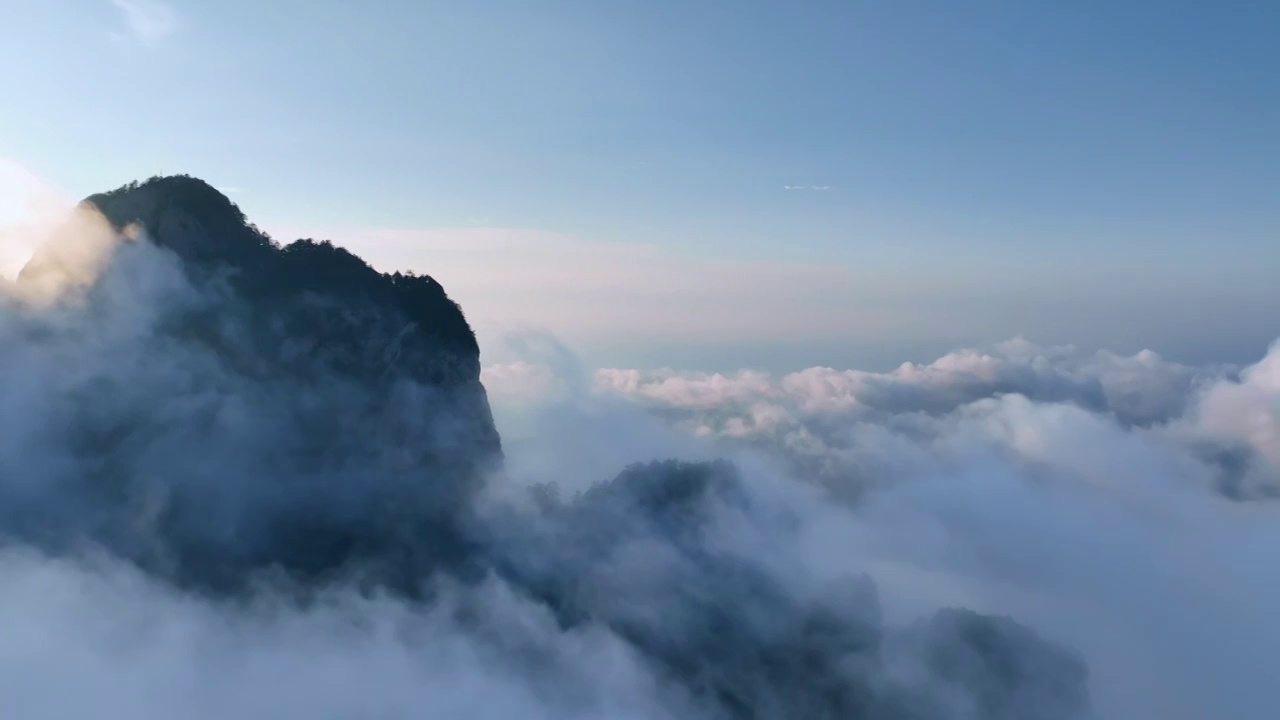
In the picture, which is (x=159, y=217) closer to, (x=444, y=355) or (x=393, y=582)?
(x=444, y=355)

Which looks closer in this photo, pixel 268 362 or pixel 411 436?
pixel 268 362

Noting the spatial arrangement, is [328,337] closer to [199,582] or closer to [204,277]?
[204,277]

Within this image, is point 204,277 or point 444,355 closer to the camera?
point 204,277

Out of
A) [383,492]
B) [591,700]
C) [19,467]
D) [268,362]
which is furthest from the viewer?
[591,700]

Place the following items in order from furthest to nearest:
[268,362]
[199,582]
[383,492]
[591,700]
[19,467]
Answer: [591,700] → [383,492] → [268,362] → [199,582] → [19,467]

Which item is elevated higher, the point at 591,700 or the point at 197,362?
the point at 197,362

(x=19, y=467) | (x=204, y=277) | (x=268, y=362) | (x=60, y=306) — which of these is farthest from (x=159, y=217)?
(x=19, y=467)

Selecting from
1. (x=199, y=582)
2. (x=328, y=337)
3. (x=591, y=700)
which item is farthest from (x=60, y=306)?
(x=591, y=700)

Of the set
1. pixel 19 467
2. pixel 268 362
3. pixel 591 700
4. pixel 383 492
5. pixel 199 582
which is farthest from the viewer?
pixel 591 700

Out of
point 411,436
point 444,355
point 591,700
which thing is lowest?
point 591,700
